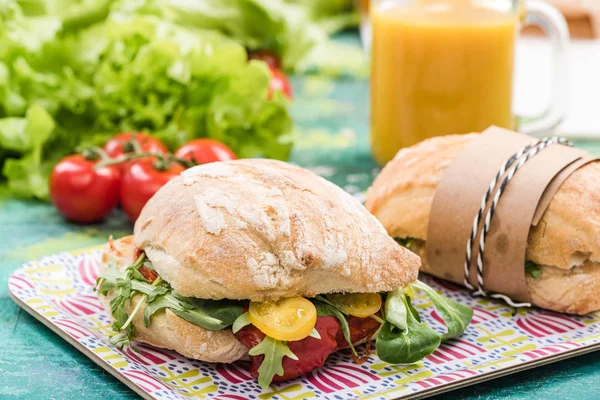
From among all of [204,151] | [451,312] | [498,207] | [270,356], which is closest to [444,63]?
[204,151]

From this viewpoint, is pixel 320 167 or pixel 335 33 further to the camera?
pixel 335 33

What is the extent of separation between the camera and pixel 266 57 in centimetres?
535

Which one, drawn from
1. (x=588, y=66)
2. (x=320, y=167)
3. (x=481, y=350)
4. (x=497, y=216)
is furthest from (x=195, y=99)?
(x=588, y=66)

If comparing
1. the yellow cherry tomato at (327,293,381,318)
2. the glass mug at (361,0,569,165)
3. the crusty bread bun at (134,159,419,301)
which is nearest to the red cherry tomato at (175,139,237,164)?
the glass mug at (361,0,569,165)

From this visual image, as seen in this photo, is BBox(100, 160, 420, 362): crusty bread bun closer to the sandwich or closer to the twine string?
the sandwich

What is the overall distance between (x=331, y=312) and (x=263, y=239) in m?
0.26

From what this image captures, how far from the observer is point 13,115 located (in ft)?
13.1

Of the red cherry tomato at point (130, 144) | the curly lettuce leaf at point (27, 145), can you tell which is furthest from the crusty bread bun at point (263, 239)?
the curly lettuce leaf at point (27, 145)

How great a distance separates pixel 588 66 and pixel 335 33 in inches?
77.8

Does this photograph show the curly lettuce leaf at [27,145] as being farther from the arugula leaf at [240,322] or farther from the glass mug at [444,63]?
the arugula leaf at [240,322]

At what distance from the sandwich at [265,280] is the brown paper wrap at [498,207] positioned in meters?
0.26

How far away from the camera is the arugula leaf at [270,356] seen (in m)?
2.22

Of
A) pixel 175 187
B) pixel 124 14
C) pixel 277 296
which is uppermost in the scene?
pixel 124 14

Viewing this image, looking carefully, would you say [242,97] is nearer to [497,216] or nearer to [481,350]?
[497,216]
